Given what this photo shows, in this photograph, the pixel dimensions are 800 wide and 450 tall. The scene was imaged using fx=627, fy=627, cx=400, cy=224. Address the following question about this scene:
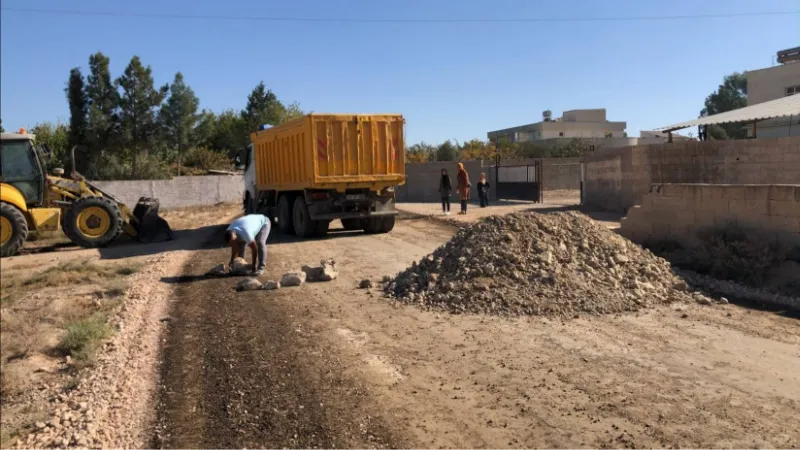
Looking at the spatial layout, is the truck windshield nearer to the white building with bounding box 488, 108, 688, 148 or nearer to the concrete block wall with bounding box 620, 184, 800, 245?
the concrete block wall with bounding box 620, 184, 800, 245

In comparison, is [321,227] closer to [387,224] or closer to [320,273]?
[387,224]

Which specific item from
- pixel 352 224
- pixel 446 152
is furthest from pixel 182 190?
pixel 446 152

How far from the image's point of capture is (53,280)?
9898 millimetres

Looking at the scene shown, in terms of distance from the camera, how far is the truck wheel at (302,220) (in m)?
15.2

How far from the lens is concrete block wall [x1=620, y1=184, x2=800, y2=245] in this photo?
8.71 m

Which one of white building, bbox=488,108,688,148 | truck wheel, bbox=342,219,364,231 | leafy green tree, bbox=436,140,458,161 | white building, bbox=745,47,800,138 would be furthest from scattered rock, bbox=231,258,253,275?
white building, bbox=488,108,688,148

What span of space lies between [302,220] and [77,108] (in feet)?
69.3

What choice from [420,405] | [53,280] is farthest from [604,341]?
[53,280]

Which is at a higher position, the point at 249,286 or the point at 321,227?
the point at 321,227

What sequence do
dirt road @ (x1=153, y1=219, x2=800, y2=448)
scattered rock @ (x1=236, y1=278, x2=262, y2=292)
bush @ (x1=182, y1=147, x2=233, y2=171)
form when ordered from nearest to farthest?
dirt road @ (x1=153, y1=219, x2=800, y2=448)
scattered rock @ (x1=236, y1=278, x2=262, y2=292)
bush @ (x1=182, y1=147, x2=233, y2=171)

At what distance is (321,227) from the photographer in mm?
15391

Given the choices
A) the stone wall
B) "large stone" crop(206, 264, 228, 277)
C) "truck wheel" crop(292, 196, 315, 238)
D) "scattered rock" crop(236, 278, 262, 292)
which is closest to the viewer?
"scattered rock" crop(236, 278, 262, 292)

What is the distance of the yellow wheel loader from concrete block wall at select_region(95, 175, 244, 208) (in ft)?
50.3

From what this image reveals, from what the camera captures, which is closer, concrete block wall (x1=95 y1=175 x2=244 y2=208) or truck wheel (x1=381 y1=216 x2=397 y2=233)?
truck wheel (x1=381 y1=216 x2=397 y2=233)
